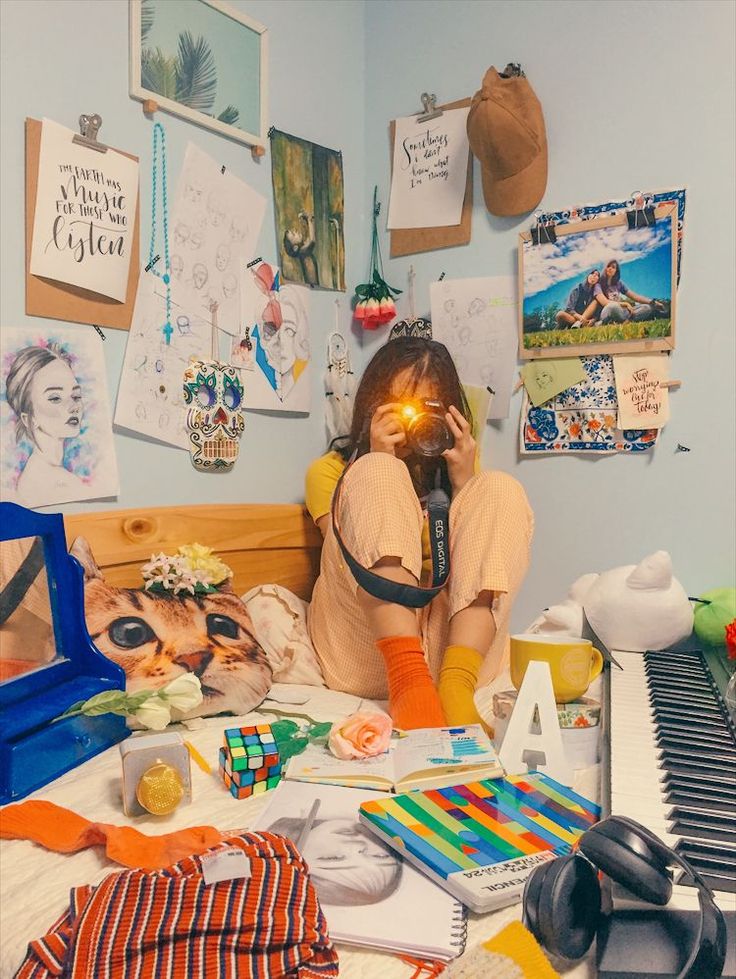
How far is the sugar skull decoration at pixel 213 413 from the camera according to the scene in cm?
151

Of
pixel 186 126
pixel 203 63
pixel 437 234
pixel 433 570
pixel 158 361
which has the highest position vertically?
pixel 203 63

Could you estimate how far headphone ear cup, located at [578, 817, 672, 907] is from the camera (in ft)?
1.74

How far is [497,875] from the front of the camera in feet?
2.19

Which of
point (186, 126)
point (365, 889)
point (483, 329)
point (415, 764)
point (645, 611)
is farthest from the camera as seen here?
point (483, 329)

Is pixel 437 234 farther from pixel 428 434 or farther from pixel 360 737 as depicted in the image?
pixel 360 737

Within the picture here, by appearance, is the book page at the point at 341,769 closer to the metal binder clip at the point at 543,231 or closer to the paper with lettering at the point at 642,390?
the paper with lettering at the point at 642,390

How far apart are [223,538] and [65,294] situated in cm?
53

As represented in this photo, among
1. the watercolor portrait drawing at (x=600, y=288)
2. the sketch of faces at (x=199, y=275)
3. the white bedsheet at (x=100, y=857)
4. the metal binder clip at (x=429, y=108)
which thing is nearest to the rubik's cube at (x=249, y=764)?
the white bedsheet at (x=100, y=857)

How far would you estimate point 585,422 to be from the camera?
5.24ft

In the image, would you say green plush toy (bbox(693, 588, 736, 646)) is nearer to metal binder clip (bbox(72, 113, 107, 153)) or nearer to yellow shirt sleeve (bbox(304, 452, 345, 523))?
yellow shirt sleeve (bbox(304, 452, 345, 523))

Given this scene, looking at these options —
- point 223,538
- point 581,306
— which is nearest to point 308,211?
point 581,306

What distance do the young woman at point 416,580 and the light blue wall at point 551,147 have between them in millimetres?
290

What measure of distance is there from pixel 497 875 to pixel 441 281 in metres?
1.36

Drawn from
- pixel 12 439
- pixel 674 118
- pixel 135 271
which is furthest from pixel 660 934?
pixel 674 118
